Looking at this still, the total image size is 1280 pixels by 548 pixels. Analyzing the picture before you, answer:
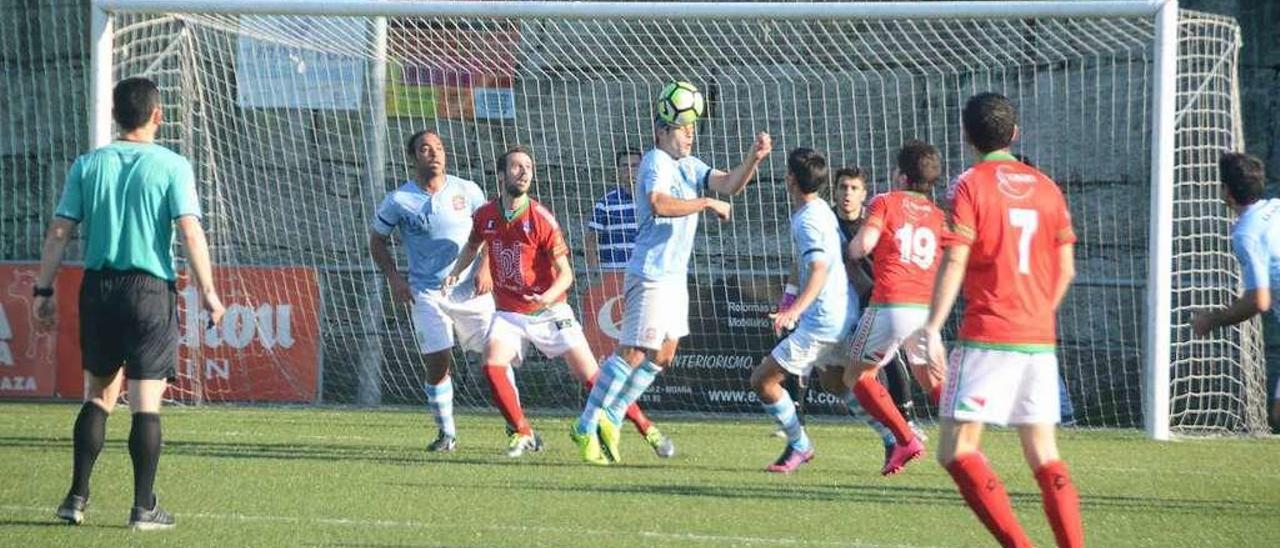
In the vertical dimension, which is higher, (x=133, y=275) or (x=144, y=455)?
(x=133, y=275)

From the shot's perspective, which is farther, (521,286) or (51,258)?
(521,286)

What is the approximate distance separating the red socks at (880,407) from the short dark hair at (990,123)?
4.00 meters

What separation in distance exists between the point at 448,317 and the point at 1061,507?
6360 millimetres

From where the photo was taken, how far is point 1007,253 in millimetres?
7113

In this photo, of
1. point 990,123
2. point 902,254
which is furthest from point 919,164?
point 990,123

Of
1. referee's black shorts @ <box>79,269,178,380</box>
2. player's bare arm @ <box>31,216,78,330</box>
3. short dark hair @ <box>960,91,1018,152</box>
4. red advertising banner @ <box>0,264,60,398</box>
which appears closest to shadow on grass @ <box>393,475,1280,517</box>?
referee's black shorts @ <box>79,269,178,380</box>

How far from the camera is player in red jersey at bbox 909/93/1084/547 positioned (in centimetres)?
702

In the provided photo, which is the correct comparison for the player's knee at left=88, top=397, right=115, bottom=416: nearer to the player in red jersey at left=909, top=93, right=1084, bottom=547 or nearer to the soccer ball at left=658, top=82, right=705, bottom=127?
the player in red jersey at left=909, top=93, right=1084, bottom=547

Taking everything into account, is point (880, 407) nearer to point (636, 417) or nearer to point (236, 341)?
point (636, 417)

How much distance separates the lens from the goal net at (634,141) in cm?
1595

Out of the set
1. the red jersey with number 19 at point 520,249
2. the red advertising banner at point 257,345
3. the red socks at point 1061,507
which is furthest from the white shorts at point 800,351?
the red advertising banner at point 257,345

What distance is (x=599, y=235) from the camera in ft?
50.6

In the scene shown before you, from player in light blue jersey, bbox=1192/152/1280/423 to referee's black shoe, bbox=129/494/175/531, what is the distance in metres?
4.95

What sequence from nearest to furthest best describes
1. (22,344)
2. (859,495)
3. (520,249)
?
(859,495)
(520,249)
(22,344)
